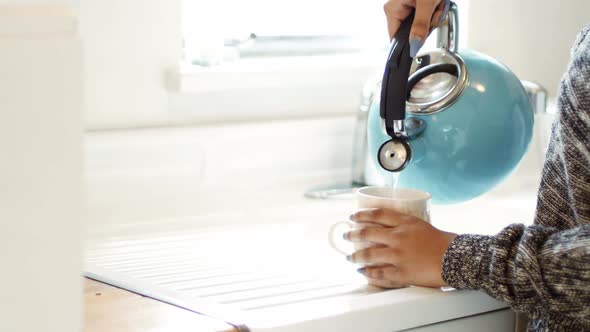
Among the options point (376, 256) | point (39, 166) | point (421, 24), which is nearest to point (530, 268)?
point (376, 256)

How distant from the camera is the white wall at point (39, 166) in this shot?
0.71 metres

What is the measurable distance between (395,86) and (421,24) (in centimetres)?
8

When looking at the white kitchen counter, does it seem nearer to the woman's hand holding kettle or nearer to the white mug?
the white mug

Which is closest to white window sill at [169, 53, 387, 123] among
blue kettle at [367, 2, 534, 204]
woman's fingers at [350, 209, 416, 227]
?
blue kettle at [367, 2, 534, 204]

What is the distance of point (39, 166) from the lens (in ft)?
2.37

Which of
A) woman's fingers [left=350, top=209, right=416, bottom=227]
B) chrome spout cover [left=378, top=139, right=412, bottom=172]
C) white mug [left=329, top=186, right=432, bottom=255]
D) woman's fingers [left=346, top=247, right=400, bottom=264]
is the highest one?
chrome spout cover [left=378, top=139, right=412, bottom=172]

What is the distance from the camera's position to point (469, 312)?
1.04 metres

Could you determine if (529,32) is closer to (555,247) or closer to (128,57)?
(128,57)

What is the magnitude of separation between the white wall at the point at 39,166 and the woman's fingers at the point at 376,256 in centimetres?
38

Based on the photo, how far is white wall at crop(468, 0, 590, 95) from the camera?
1.82 m

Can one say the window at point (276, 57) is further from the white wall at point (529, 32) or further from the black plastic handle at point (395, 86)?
the black plastic handle at point (395, 86)

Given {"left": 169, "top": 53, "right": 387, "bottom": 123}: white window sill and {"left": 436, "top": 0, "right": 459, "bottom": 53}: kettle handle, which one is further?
{"left": 169, "top": 53, "right": 387, "bottom": 123}: white window sill

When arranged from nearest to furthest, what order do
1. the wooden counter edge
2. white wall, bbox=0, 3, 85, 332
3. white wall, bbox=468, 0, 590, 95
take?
white wall, bbox=0, 3, 85, 332 → the wooden counter edge → white wall, bbox=468, 0, 590, 95

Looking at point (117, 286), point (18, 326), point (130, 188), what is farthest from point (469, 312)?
point (130, 188)
